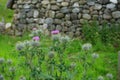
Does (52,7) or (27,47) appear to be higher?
(27,47)

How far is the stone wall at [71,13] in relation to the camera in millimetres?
10938

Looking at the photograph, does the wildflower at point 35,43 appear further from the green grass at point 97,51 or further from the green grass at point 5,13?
the green grass at point 5,13

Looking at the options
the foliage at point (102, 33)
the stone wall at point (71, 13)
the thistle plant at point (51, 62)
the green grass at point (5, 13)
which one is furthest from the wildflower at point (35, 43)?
the green grass at point (5, 13)

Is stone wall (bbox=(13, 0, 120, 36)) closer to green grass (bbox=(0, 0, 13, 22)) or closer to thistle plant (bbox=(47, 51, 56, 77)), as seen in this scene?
green grass (bbox=(0, 0, 13, 22))

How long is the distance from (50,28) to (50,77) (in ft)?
22.4

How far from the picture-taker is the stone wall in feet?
35.9

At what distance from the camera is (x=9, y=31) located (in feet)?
40.9

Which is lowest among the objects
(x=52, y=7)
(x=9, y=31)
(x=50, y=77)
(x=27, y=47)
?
(x=9, y=31)

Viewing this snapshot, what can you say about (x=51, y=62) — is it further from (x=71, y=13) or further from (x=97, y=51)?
(x=71, y=13)

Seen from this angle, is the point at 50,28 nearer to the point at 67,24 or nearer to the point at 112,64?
the point at 67,24

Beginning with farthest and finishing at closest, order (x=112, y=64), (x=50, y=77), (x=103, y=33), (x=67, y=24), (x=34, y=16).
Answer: (x=34, y=16)
(x=67, y=24)
(x=103, y=33)
(x=112, y=64)
(x=50, y=77)

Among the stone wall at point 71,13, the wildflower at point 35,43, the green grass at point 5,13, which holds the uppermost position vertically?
the wildflower at point 35,43

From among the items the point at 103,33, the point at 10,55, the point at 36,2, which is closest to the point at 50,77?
the point at 10,55

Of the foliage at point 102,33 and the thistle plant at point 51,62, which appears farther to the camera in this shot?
the foliage at point 102,33
